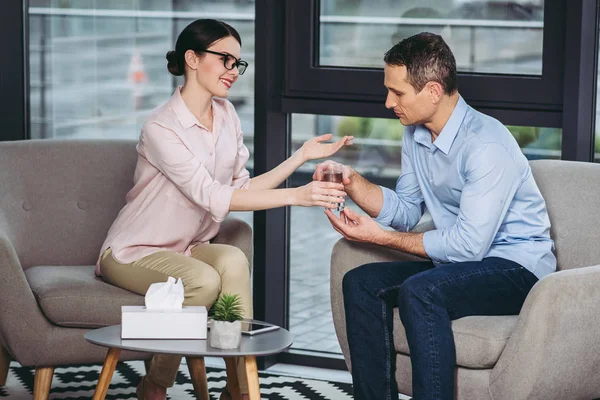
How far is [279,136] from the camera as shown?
4086mm

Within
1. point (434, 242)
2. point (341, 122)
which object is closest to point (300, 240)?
point (341, 122)

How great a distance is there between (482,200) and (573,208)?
0.40 m

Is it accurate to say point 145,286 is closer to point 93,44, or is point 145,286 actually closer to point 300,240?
point 300,240

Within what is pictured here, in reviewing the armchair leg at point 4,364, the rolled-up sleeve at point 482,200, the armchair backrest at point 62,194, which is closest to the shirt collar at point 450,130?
the rolled-up sleeve at point 482,200

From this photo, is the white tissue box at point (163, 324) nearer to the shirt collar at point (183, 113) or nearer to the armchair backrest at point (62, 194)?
the shirt collar at point (183, 113)

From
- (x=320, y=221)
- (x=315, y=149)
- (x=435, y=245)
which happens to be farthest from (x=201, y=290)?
(x=320, y=221)

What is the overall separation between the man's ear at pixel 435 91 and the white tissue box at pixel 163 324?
0.92m

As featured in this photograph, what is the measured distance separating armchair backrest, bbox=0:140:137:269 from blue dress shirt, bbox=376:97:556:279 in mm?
1000

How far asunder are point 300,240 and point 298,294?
21cm

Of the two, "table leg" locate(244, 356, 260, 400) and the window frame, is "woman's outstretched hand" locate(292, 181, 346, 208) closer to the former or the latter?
"table leg" locate(244, 356, 260, 400)

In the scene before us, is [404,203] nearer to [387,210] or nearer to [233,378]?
[387,210]

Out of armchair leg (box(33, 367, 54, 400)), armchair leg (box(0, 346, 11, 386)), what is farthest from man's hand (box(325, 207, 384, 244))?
armchair leg (box(0, 346, 11, 386))

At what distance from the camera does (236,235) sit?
11.9 ft

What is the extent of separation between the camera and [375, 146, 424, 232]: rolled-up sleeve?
3.38 meters
